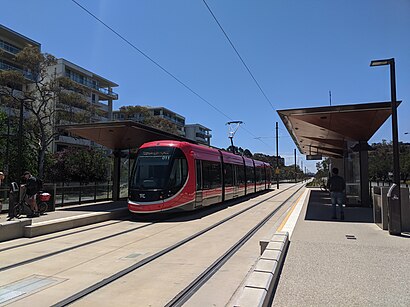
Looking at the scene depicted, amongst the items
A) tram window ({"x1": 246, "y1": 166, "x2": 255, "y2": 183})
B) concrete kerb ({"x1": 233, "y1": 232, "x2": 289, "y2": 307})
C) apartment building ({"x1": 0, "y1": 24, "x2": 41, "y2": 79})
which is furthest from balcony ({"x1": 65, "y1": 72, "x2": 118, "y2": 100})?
concrete kerb ({"x1": 233, "y1": 232, "x2": 289, "y2": 307})

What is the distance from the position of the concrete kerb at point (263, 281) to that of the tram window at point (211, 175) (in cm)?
992

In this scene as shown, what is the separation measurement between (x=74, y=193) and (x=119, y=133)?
3.98m

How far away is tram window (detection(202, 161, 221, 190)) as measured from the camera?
1673 centimetres

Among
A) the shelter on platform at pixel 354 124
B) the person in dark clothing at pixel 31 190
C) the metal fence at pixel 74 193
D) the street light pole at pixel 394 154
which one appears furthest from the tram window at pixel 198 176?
the street light pole at pixel 394 154

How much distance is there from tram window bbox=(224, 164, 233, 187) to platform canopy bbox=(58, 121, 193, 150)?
3.29 metres

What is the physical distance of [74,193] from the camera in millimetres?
18516

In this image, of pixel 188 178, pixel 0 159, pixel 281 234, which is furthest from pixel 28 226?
pixel 0 159

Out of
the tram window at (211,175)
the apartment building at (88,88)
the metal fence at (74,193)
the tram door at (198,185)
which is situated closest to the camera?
the metal fence at (74,193)

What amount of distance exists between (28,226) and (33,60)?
26.2 m

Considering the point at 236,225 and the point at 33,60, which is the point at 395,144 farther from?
the point at 33,60

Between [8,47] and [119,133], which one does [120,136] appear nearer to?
[119,133]

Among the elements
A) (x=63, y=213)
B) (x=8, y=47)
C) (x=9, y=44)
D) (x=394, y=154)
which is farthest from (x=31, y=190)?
(x=9, y=44)

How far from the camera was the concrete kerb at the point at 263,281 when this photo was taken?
165 inches

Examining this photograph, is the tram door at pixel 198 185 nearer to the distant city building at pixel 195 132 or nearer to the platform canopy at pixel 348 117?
the platform canopy at pixel 348 117
